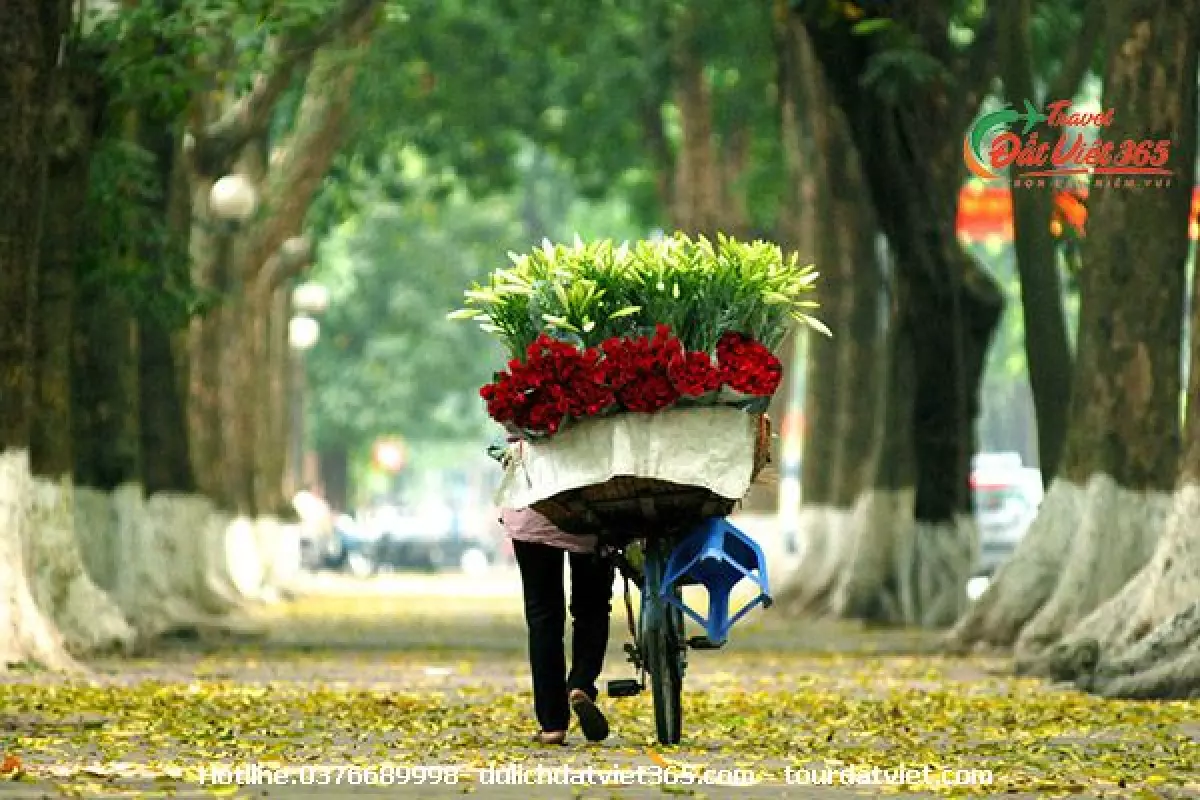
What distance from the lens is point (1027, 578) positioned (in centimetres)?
2447

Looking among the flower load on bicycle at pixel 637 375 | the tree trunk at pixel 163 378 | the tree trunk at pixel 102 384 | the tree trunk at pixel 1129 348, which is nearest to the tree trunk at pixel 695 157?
the tree trunk at pixel 163 378

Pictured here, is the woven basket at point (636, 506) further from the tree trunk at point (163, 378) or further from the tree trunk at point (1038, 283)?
the tree trunk at point (163, 378)

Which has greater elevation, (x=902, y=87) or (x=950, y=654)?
(x=902, y=87)

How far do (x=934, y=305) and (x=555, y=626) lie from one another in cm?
1611

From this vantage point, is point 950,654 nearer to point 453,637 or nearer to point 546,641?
point 453,637

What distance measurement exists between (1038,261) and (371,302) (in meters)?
61.4

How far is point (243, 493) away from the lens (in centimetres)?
4356

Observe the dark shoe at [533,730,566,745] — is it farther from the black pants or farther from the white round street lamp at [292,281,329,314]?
the white round street lamp at [292,281,329,314]

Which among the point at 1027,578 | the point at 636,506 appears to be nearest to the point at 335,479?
the point at 1027,578

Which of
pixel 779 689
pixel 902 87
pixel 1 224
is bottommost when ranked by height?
pixel 779 689

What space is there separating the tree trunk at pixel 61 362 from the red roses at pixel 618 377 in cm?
975

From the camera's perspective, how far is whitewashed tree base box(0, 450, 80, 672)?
21.2 meters

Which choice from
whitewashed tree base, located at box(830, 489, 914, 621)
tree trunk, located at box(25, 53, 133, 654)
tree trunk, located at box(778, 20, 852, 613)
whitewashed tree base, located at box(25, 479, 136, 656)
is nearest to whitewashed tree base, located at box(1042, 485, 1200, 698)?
whitewashed tree base, located at box(25, 479, 136, 656)

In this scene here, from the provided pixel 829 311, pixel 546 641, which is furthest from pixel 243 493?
pixel 546 641
